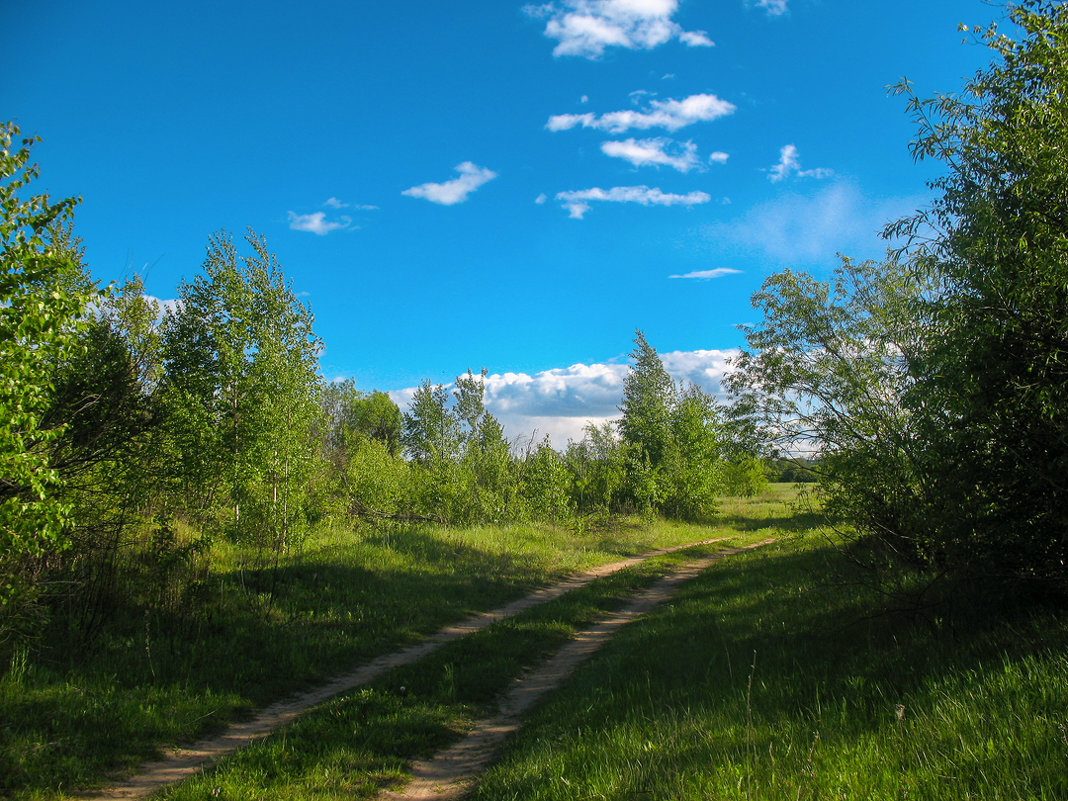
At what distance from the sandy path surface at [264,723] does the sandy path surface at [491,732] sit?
6.69 ft

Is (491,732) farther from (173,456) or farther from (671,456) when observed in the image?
(671,456)

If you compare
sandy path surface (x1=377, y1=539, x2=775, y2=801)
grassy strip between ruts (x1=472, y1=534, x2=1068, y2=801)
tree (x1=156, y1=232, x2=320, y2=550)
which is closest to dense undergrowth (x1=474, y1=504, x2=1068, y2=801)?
grassy strip between ruts (x1=472, y1=534, x2=1068, y2=801)

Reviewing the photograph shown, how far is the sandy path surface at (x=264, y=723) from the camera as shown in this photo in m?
5.36

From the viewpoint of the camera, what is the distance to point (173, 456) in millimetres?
12344

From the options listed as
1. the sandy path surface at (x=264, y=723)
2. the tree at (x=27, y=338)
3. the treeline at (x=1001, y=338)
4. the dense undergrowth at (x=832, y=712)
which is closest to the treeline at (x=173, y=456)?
the tree at (x=27, y=338)

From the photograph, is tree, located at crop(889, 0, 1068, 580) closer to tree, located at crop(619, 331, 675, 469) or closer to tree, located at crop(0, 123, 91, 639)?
tree, located at crop(0, 123, 91, 639)

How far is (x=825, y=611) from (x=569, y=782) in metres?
5.63

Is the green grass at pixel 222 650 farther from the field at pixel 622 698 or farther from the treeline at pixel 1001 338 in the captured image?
the treeline at pixel 1001 338

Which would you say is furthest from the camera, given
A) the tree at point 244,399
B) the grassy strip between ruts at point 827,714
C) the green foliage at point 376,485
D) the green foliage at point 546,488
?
the green foliage at point 376,485

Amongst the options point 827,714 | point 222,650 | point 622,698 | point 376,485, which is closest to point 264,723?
point 222,650

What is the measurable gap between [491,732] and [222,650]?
506cm

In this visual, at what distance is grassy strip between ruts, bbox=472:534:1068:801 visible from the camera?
331cm

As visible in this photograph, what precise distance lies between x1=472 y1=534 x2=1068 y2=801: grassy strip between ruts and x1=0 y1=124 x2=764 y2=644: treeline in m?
5.79

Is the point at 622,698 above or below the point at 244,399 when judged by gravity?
below
